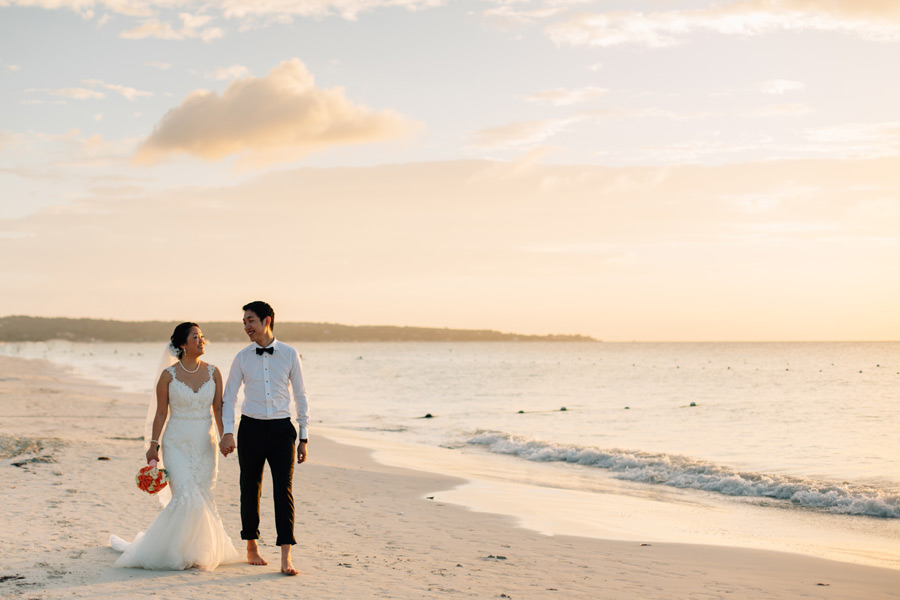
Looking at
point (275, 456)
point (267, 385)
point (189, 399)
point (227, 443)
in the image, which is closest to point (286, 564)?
point (275, 456)

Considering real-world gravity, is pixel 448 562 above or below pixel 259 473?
below

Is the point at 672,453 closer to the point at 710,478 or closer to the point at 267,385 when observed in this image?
the point at 710,478

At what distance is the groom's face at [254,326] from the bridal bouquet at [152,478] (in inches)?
56.2

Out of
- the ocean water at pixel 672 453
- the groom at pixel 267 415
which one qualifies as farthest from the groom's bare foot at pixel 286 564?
the ocean water at pixel 672 453

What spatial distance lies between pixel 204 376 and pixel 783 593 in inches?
230

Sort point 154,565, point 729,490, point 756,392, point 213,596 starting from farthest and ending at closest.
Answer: point 756,392
point 729,490
point 154,565
point 213,596

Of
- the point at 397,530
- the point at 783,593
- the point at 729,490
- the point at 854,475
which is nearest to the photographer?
the point at 783,593

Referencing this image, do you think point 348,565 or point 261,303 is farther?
point 348,565

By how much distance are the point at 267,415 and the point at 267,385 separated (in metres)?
0.26

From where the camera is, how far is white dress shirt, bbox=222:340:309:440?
6.62 m

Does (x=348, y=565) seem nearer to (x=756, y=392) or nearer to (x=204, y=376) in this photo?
(x=204, y=376)

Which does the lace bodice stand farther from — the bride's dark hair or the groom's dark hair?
the groom's dark hair

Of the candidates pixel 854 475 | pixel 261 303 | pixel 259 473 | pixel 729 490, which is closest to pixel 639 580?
pixel 259 473

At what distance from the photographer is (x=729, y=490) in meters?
15.5
